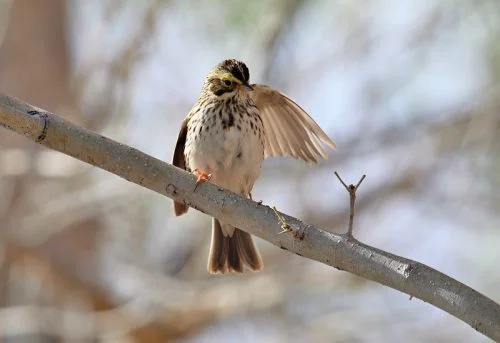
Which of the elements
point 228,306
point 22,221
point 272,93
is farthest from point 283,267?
point 272,93

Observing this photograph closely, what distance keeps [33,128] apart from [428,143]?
14.9ft

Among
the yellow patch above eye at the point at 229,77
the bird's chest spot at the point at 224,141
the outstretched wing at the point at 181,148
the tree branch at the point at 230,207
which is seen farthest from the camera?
the outstretched wing at the point at 181,148

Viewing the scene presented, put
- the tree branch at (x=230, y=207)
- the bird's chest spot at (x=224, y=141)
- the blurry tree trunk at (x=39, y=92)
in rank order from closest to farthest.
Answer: the tree branch at (x=230, y=207) < the bird's chest spot at (x=224, y=141) < the blurry tree trunk at (x=39, y=92)

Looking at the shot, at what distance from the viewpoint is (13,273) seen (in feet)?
24.6

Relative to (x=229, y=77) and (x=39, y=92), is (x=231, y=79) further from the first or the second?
(x=39, y=92)

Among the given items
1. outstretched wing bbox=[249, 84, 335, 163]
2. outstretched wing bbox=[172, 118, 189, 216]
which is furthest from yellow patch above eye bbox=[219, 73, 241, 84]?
outstretched wing bbox=[172, 118, 189, 216]

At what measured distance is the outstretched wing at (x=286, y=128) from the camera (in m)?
4.57

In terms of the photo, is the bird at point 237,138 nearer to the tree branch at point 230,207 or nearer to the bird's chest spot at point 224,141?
the bird's chest spot at point 224,141

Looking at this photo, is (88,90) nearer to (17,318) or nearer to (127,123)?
(127,123)

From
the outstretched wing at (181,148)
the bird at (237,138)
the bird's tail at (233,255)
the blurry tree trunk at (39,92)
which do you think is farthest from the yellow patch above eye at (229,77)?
the blurry tree trunk at (39,92)

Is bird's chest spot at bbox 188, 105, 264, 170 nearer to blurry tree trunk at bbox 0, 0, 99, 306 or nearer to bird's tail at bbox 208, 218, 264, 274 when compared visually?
bird's tail at bbox 208, 218, 264, 274

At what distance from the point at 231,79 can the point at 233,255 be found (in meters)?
0.84

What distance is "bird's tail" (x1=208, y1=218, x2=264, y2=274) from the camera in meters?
4.50

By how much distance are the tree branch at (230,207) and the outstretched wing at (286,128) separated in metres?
1.38
